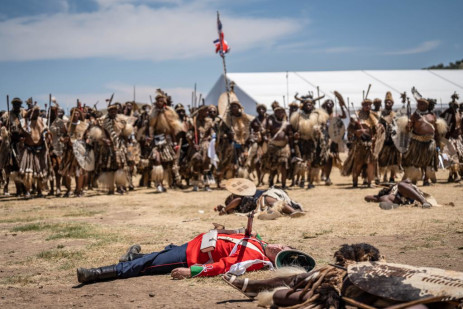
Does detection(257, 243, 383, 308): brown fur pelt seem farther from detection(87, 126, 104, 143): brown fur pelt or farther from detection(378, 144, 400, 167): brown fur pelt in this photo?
detection(378, 144, 400, 167): brown fur pelt

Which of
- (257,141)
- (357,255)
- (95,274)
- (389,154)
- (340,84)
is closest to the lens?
(357,255)

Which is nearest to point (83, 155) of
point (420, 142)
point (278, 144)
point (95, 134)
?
point (95, 134)

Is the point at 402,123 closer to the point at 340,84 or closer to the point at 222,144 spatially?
the point at 222,144

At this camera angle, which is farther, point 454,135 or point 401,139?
point 454,135

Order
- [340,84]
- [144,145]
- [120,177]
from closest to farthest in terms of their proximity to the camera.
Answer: [120,177]
[144,145]
[340,84]

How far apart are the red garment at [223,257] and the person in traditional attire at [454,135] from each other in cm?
971

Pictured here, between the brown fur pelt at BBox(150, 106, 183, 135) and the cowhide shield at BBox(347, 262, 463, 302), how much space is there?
9700mm

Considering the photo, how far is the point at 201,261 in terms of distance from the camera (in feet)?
15.2

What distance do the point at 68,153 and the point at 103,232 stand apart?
17.9 ft

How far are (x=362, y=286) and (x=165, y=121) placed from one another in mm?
9892

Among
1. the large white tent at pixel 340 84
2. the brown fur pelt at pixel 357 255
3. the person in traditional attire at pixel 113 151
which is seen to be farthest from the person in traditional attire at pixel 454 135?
the brown fur pelt at pixel 357 255

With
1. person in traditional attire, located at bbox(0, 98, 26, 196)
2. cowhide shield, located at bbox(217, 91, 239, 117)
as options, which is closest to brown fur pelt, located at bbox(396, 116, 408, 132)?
cowhide shield, located at bbox(217, 91, 239, 117)

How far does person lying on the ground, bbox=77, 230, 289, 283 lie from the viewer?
450 centimetres

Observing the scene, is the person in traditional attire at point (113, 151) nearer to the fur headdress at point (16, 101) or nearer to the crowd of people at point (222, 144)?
the crowd of people at point (222, 144)
